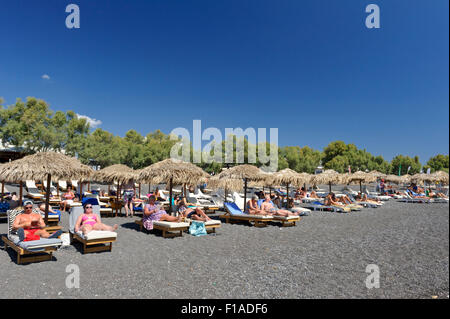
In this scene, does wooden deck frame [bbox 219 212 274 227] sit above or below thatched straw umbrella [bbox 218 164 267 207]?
below

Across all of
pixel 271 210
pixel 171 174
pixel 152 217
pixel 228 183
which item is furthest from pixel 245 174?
pixel 152 217

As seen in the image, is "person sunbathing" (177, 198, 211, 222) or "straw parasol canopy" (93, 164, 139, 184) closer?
"person sunbathing" (177, 198, 211, 222)

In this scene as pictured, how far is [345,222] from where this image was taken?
11750 millimetres

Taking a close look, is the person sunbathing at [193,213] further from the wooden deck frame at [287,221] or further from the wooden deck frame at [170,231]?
the wooden deck frame at [287,221]

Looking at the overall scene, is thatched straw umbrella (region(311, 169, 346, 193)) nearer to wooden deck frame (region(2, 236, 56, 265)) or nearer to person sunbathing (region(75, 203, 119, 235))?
person sunbathing (region(75, 203, 119, 235))

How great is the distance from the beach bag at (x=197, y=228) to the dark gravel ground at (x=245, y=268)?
0.49m

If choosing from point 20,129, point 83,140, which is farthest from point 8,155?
point 83,140

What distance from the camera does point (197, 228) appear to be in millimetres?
8859

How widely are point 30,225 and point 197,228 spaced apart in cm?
448

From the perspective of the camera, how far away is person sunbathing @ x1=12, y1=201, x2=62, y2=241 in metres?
5.88

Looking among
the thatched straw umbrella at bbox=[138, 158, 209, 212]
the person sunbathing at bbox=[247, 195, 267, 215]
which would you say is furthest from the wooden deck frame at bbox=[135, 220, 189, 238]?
the person sunbathing at bbox=[247, 195, 267, 215]

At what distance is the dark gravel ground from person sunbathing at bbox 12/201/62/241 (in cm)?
54

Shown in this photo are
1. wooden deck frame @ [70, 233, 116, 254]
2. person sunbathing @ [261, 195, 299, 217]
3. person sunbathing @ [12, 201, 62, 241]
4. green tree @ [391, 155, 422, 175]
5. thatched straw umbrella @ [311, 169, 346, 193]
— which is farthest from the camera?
green tree @ [391, 155, 422, 175]

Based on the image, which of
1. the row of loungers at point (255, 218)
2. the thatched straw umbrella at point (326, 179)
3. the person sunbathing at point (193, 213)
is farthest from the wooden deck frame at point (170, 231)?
the thatched straw umbrella at point (326, 179)
